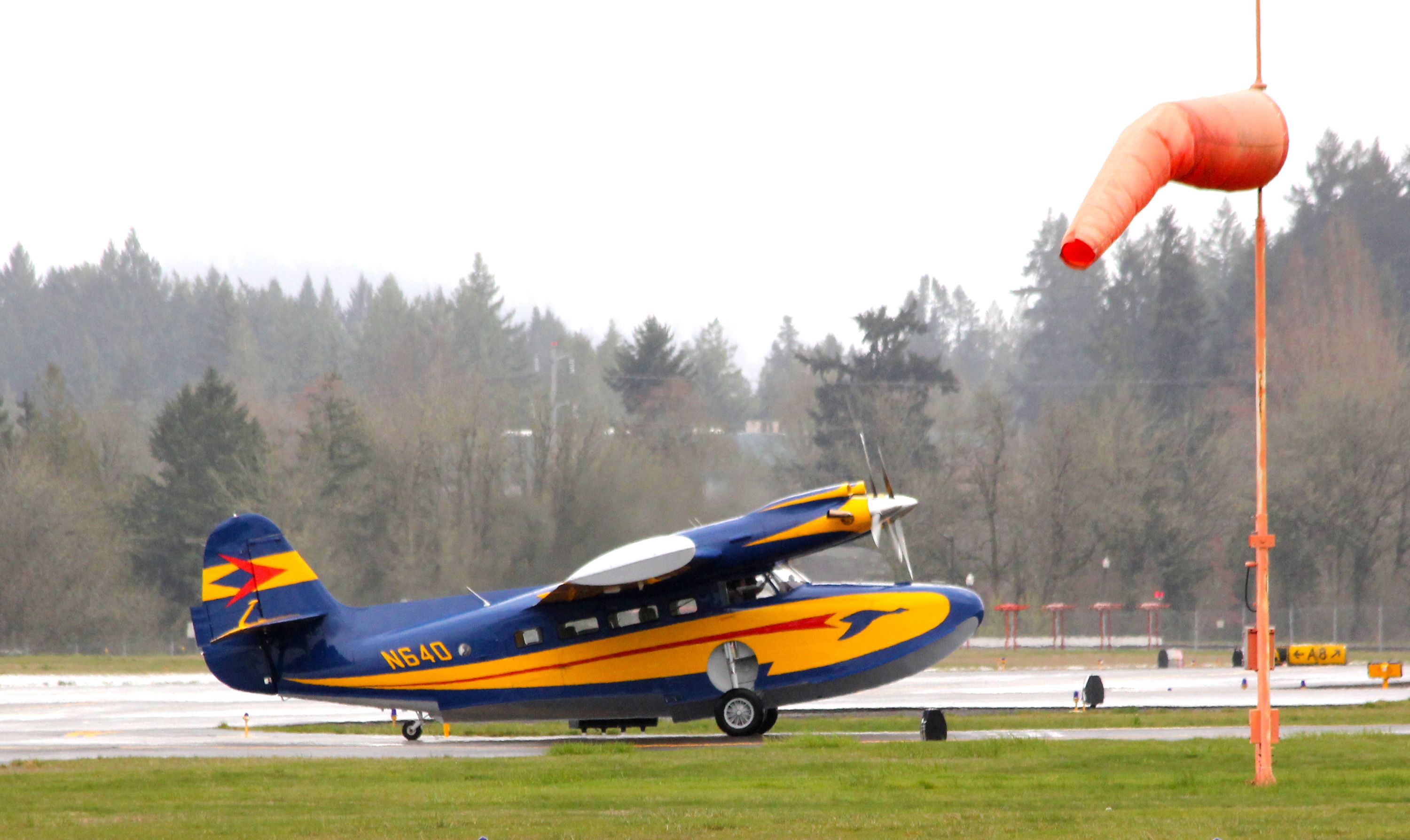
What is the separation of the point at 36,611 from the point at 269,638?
45.7m

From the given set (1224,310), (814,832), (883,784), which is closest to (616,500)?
(883,784)

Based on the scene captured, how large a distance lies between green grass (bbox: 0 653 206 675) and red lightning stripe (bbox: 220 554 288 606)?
83.9ft

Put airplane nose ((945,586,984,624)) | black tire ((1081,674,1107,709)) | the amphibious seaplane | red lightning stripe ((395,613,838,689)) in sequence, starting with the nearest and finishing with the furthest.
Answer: the amphibious seaplane
red lightning stripe ((395,613,838,689))
airplane nose ((945,586,984,624))
black tire ((1081,674,1107,709))

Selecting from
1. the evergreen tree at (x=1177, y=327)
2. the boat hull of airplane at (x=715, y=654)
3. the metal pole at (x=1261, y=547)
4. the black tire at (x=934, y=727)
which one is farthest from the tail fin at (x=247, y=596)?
the evergreen tree at (x=1177, y=327)

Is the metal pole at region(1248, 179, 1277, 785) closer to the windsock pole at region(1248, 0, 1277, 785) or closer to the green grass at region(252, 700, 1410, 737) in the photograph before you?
the windsock pole at region(1248, 0, 1277, 785)

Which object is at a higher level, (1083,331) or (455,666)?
(1083,331)

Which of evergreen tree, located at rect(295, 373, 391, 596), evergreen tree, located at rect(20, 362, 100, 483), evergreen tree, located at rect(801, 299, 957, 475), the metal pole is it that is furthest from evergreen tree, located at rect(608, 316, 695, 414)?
the metal pole

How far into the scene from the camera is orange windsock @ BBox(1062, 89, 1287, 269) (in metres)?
11.9

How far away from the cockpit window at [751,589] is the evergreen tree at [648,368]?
192 ft

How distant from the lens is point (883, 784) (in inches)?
632

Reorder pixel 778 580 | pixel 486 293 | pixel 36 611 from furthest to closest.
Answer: pixel 486 293 < pixel 36 611 < pixel 778 580

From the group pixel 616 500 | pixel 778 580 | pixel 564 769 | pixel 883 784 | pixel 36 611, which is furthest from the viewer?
pixel 36 611

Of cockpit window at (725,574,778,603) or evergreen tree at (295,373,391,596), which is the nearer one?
cockpit window at (725,574,778,603)

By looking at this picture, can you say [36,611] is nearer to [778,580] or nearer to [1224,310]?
[778,580]
